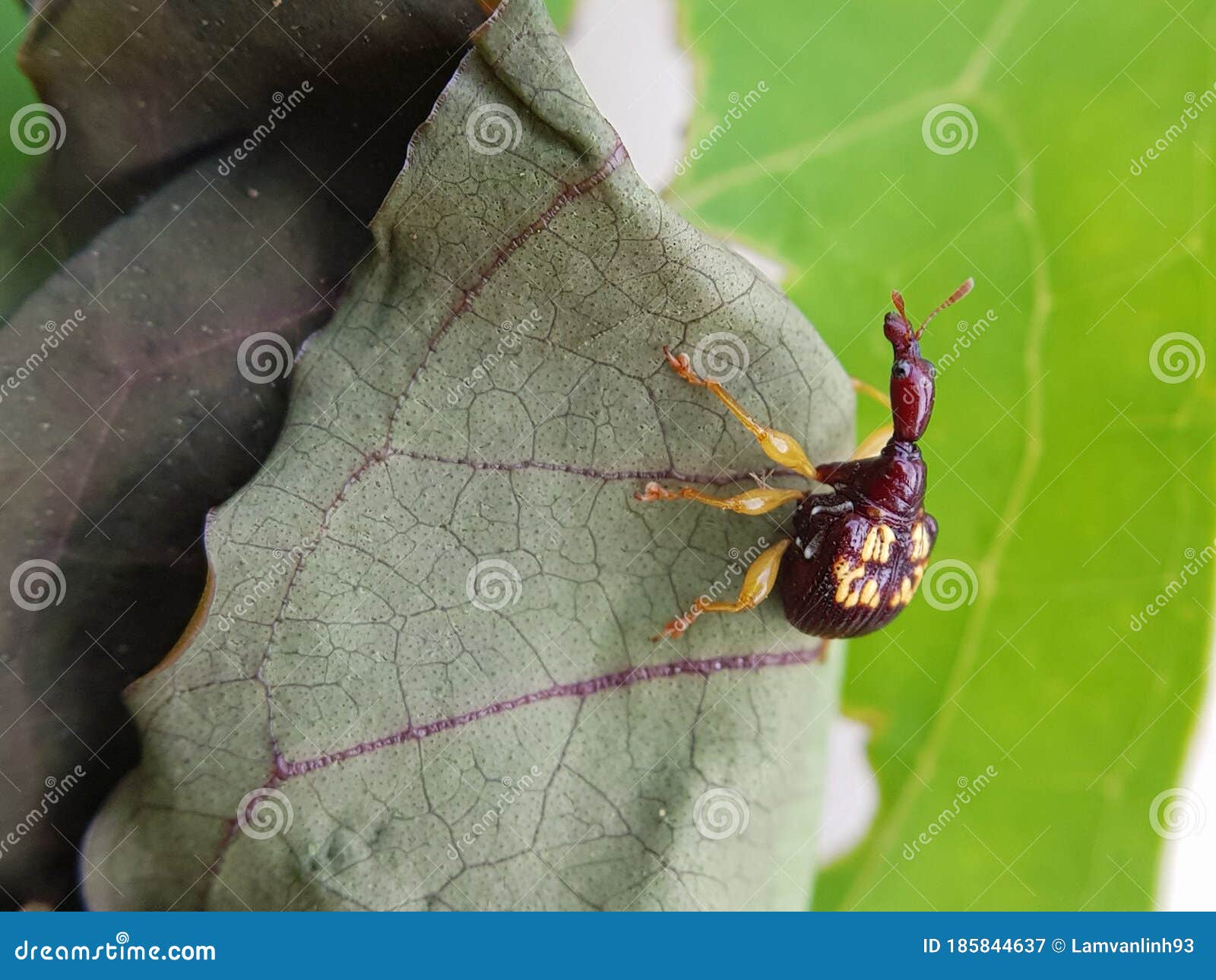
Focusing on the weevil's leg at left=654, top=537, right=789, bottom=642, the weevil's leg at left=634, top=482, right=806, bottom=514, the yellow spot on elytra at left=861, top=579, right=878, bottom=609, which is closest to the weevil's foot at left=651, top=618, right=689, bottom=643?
the weevil's leg at left=654, top=537, right=789, bottom=642

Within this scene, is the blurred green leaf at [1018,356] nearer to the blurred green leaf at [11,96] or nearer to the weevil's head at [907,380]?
the weevil's head at [907,380]

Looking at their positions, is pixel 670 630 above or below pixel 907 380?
below

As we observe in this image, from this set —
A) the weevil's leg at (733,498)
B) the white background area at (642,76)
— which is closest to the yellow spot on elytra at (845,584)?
the weevil's leg at (733,498)

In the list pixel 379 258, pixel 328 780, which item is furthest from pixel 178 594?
pixel 379 258

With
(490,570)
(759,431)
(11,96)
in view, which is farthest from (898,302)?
(11,96)

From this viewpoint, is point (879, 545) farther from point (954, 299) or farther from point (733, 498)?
point (954, 299)

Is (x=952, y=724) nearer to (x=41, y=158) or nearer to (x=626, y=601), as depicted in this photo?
(x=626, y=601)
